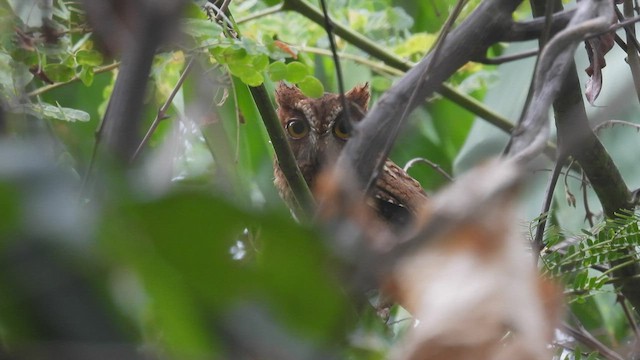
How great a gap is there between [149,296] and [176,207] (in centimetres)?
6

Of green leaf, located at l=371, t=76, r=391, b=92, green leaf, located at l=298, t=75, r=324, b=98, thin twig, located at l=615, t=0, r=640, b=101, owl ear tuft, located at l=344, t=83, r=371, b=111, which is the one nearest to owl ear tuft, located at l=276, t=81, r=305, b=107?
owl ear tuft, located at l=344, t=83, r=371, b=111

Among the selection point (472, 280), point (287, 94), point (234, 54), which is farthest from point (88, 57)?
point (287, 94)

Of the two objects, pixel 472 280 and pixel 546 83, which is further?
pixel 546 83

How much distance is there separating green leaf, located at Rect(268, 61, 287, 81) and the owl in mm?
602

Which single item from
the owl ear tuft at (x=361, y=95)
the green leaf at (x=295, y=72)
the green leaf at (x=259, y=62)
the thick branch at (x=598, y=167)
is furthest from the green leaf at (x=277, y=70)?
the owl ear tuft at (x=361, y=95)

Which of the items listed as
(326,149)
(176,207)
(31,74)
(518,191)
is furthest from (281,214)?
(326,149)

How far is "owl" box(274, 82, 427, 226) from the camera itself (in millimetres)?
2193

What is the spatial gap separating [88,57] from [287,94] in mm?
1180

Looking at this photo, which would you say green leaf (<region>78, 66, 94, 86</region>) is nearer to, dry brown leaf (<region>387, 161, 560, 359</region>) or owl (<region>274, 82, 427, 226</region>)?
owl (<region>274, 82, 427, 226</region>)

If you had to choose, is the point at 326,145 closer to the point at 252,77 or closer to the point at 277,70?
the point at 277,70

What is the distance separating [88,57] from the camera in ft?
4.39

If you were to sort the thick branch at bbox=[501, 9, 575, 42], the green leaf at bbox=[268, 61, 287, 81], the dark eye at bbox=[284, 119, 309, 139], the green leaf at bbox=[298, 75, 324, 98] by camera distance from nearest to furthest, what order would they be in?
the thick branch at bbox=[501, 9, 575, 42], the green leaf at bbox=[268, 61, 287, 81], the green leaf at bbox=[298, 75, 324, 98], the dark eye at bbox=[284, 119, 309, 139]

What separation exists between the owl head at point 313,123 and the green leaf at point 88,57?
101 cm

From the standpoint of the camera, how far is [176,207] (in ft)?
1.10
